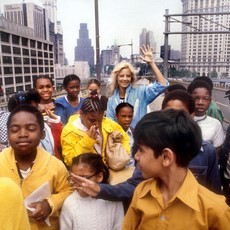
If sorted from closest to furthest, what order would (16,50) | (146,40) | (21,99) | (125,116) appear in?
(21,99), (125,116), (146,40), (16,50)

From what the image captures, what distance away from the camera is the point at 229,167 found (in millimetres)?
2193

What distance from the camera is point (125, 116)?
3166 mm

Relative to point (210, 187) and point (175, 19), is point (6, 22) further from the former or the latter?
point (210, 187)

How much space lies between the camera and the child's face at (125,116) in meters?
3.16

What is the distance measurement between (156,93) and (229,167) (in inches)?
50.7

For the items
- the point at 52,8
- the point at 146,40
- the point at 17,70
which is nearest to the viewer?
the point at 146,40

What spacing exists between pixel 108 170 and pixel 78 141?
358 mm

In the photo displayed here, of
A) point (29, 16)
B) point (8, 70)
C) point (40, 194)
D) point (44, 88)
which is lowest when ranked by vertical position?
point (40, 194)

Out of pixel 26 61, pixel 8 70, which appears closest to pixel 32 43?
pixel 26 61

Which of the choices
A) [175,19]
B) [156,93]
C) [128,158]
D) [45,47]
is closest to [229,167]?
[128,158]

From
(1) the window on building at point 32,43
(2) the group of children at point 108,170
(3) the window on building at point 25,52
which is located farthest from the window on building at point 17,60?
(2) the group of children at point 108,170

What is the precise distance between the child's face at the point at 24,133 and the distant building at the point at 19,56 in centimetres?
5044

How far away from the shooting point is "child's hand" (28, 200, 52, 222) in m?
1.59

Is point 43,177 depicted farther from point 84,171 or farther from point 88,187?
point 88,187
